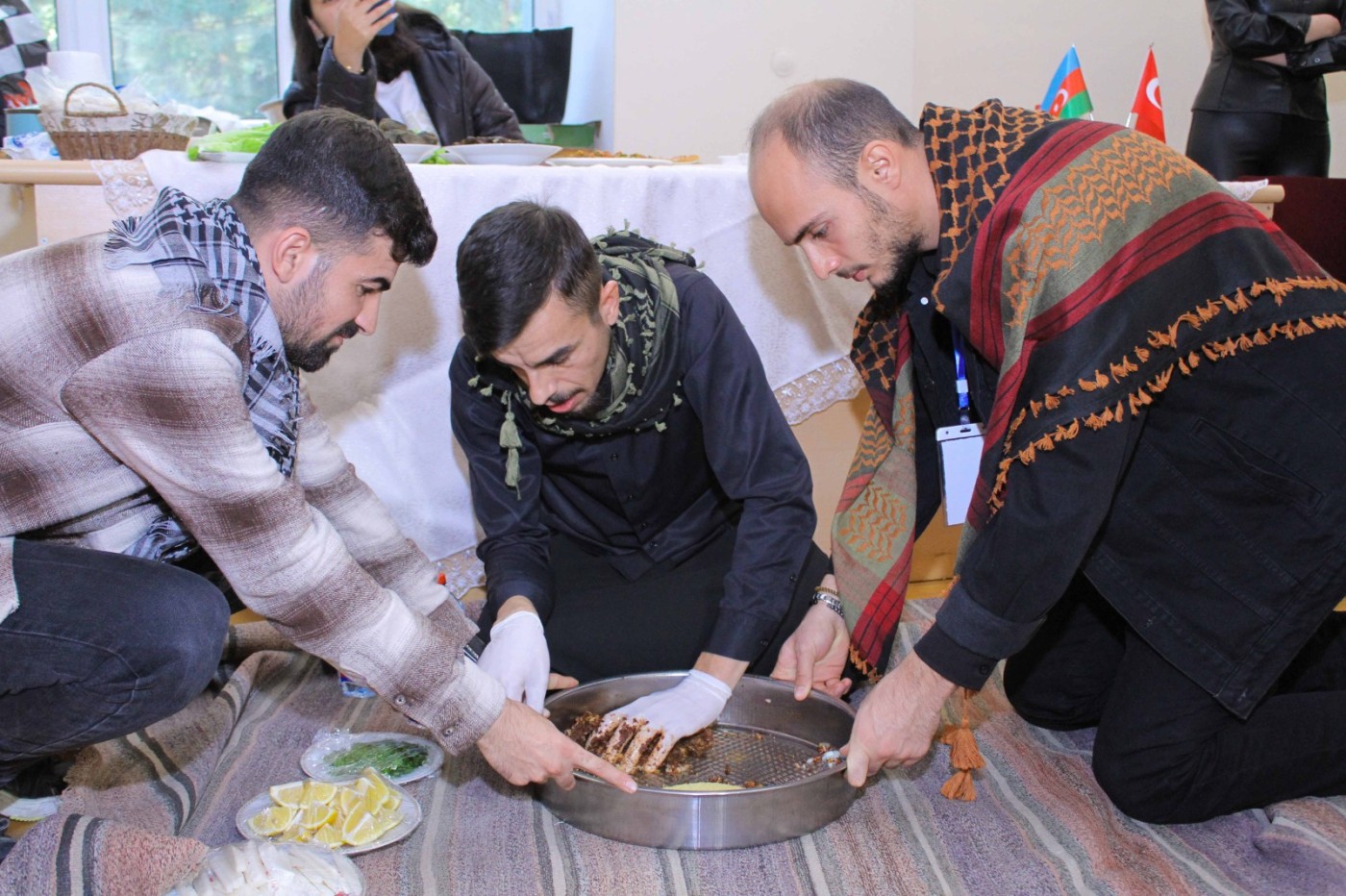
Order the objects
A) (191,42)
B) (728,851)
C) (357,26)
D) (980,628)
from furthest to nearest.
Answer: (191,42) → (357,26) → (728,851) → (980,628)

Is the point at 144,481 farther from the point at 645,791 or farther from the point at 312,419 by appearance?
the point at 645,791

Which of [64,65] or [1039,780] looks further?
[64,65]

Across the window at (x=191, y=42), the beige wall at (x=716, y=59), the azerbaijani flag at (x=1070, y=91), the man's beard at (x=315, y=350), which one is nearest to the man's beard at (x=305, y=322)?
the man's beard at (x=315, y=350)

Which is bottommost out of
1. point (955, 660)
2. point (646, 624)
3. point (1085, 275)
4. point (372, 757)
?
point (372, 757)

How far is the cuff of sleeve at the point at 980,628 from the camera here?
1173 mm

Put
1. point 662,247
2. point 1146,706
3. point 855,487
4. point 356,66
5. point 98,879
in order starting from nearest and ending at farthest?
point 98,879
point 1146,706
point 855,487
point 662,247
point 356,66

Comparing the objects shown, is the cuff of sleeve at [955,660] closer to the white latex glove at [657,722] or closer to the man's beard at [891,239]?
the white latex glove at [657,722]

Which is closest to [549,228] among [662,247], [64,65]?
[662,247]

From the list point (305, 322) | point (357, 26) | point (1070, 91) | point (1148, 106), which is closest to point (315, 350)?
point (305, 322)

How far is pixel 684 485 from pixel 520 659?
402 mm

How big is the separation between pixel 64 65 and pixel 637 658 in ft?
4.79

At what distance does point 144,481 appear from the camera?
123cm

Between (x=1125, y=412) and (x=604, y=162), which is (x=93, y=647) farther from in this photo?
(x=604, y=162)

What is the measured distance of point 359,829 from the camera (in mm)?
1276
